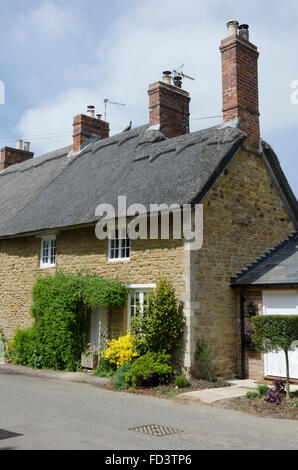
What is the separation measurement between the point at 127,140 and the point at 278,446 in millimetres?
12874

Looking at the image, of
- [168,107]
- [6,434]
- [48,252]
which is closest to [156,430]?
[6,434]

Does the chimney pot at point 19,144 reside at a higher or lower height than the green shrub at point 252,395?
higher

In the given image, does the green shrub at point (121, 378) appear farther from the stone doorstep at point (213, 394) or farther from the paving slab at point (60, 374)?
the stone doorstep at point (213, 394)

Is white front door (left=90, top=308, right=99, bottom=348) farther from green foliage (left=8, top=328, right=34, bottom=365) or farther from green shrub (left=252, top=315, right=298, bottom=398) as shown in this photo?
green shrub (left=252, top=315, right=298, bottom=398)

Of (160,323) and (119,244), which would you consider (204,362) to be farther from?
(119,244)

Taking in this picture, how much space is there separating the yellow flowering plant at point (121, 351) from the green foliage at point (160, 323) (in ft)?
0.64

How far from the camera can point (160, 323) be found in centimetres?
1109

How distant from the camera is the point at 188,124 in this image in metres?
17.1

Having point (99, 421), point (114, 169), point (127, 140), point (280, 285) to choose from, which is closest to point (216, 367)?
point (280, 285)

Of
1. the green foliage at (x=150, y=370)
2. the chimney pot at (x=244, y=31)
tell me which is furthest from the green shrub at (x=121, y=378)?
the chimney pot at (x=244, y=31)

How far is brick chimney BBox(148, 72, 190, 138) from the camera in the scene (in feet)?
53.2

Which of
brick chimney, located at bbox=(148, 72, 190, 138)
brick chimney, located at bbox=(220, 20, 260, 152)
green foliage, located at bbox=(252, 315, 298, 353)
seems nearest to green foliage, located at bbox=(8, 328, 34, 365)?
green foliage, located at bbox=(252, 315, 298, 353)

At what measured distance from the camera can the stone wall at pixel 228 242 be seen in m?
11.7

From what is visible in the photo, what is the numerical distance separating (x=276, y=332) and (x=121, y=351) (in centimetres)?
408
